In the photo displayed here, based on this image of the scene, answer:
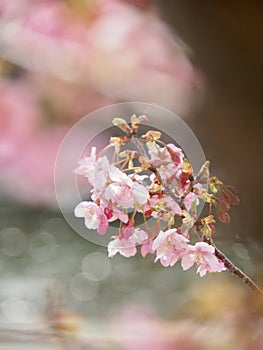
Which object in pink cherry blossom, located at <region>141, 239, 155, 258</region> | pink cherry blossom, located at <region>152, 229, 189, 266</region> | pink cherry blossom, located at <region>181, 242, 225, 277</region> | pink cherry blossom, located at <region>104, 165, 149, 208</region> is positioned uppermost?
pink cherry blossom, located at <region>104, 165, 149, 208</region>

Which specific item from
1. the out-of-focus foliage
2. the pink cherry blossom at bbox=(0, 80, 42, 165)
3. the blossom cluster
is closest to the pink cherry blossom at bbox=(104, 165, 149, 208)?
the blossom cluster

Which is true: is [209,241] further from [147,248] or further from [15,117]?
[15,117]

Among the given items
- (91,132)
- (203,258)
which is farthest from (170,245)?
(91,132)

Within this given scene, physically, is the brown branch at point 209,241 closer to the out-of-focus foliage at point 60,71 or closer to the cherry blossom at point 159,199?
the cherry blossom at point 159,199

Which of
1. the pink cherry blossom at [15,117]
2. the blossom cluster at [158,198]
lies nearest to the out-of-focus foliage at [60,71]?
the pink cherry blossom at [15,117]

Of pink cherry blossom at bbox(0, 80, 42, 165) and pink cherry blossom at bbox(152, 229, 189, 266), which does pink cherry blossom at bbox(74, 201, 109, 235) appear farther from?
pink cherry blossom at bbox(0, 80, 42, 165)

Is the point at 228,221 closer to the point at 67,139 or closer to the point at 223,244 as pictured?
the point at 223,244
